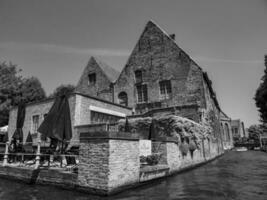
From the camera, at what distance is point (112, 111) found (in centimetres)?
1639

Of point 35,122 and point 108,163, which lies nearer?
point 108,163

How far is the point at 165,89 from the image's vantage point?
19.0 metres

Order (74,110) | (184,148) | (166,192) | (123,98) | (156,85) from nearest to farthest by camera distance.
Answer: (166,192) → (184,148) → (74,110) → (156,85) → (123,98)

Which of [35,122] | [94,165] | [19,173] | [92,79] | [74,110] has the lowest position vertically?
[19,173]

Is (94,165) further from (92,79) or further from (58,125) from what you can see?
(92,79)

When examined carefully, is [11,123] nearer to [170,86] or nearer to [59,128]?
[59,128]

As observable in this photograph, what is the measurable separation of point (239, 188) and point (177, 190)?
2.18 m

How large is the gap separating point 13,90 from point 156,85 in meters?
19.7

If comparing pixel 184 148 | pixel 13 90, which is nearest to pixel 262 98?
pixel 184 148

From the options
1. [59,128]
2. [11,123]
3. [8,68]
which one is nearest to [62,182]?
[59,128]

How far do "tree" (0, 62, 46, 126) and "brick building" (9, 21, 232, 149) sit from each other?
8.91 meters

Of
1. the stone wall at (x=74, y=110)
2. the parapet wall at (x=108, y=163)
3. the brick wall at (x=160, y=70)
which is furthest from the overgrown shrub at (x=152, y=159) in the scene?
the brick wall at (x=160, y=70)

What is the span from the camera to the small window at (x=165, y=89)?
18.8m

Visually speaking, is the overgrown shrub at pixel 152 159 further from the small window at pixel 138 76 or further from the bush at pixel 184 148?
the small window at pixel 138 76
